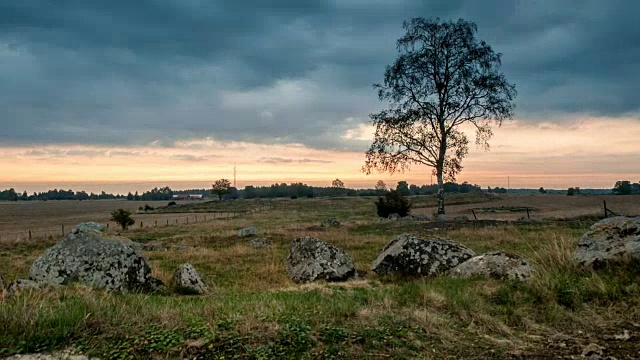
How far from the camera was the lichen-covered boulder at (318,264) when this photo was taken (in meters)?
12.2

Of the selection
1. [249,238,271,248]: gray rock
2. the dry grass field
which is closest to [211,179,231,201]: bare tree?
the dry grass field

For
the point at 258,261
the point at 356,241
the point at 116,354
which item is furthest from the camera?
the point at 356,241

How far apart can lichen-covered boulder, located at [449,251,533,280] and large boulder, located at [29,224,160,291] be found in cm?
756

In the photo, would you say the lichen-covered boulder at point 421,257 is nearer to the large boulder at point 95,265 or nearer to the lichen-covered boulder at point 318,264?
the lichen-covered boulder at point 318,264

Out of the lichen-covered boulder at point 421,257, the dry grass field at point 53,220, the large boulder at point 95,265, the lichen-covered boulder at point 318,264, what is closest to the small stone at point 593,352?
the lichen-covered boulder at point 421,257

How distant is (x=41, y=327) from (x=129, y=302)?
4.12 feet

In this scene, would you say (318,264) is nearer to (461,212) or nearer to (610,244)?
(610,244)

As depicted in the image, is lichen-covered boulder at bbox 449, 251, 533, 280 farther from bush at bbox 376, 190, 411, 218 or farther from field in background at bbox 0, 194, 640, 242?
bush at bbox 376, 190, 411, 218

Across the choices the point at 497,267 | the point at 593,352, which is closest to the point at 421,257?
the point at 497,267

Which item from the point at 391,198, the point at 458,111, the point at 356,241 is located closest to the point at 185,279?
the point at 356,241

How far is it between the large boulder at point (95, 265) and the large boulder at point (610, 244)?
9.68m

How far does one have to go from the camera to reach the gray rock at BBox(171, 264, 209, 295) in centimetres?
1030

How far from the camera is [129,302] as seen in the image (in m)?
5.63

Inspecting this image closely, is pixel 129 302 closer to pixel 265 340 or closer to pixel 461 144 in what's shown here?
pixel 265 340
